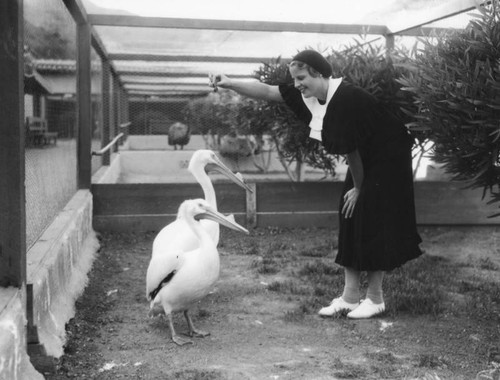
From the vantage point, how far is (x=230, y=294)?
18.2ft

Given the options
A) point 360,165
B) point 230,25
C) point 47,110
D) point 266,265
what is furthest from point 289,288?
point 230,25

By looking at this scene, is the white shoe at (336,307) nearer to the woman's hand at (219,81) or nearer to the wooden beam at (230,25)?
the woman's hand at (219,81)

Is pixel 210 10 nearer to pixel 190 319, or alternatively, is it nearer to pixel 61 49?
pixel 61 49

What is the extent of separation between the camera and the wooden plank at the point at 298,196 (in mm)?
8281

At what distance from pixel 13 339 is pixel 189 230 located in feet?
7.04

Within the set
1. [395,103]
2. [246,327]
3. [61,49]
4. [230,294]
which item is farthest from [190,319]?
[395,103]

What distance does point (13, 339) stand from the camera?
3018 millimetres

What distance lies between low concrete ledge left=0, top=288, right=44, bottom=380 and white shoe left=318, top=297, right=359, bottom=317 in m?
2.14

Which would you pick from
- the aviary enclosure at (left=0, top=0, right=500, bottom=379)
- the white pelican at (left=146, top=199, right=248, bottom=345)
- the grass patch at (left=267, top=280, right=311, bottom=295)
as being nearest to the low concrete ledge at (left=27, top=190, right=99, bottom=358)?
the aviary enclosure at (left=0, top=0, right=500, bottom=379)

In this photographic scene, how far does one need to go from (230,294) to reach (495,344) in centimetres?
210

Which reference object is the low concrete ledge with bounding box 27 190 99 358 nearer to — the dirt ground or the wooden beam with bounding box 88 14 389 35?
the dirt ground

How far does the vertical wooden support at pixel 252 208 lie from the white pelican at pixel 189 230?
5.09 ft

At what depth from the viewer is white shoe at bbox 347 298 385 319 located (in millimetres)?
4804

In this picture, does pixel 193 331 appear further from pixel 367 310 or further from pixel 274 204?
pixel 274 204
